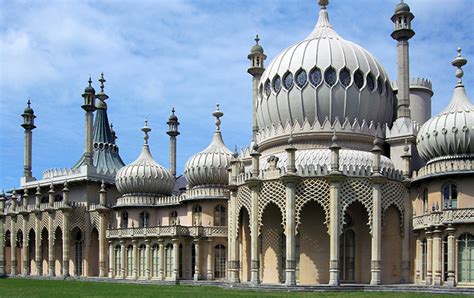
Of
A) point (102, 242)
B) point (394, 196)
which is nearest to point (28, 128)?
point (102, 242)

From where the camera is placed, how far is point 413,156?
40188 millimetres

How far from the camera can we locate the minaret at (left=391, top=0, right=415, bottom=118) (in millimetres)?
42125

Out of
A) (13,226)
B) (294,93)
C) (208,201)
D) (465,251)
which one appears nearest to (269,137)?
(294,93)

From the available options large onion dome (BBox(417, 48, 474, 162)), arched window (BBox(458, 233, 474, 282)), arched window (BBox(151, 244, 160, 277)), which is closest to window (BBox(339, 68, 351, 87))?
large onion dome (BBox(417, 48, 474, 162))

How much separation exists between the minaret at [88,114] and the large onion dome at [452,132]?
99.1 ft

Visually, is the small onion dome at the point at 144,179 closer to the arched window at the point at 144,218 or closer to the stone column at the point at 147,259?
the arched window at the point at 144,218

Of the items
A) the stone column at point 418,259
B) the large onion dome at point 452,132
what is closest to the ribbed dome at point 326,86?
the large onion dome at point 452,132

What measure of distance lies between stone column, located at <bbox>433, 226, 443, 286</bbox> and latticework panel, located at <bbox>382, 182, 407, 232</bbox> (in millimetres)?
3871

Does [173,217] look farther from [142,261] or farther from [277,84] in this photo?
[277,84]

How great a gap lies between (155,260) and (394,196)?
18.8 meters

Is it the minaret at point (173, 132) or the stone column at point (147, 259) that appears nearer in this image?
the stone column at point (147, 259)

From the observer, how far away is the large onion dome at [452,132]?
35.4 meters

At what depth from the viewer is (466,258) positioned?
32.7 meters

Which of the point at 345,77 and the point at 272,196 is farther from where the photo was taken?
the point at 345,77
